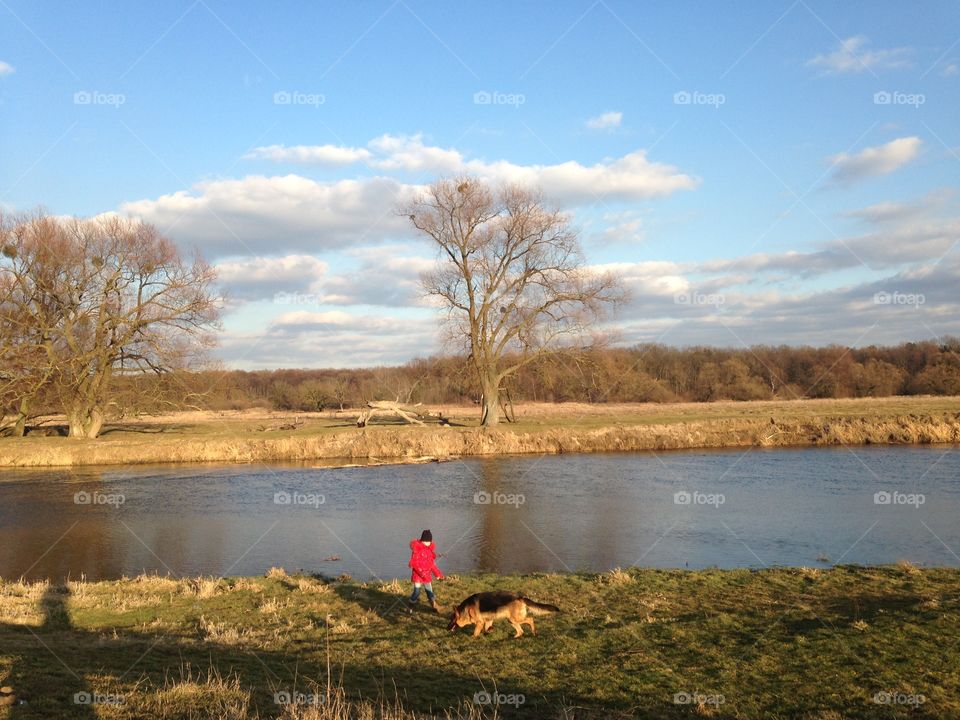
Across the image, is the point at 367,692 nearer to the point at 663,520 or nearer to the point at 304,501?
the point at 663,520

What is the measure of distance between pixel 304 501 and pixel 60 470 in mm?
17104

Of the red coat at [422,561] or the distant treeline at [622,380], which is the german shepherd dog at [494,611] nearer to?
the red coat at [422,561]

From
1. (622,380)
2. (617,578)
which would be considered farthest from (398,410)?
(617,578)

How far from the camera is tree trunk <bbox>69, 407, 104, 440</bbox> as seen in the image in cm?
4034

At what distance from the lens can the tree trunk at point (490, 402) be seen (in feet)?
133

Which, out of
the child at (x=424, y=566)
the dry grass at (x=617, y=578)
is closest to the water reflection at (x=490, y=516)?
the dry grass at (x=617, y=578)

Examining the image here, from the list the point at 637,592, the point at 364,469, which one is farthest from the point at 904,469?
the point at 364,469

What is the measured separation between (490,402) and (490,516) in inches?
747

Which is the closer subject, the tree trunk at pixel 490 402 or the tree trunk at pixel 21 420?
the tree trunk at pixel 21 420

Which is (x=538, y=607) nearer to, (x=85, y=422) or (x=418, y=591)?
(x=418, y=591)

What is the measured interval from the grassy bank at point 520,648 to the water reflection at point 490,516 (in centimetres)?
308

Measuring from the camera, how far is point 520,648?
31.1 feet

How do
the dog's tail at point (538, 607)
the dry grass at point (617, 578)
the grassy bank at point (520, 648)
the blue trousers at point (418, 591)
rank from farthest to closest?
the dry grass at point (617, 578)
the blue trousers at point (418, 591)
the dog's tail at point (538, 607)
the grassy bank at point (520, 648)

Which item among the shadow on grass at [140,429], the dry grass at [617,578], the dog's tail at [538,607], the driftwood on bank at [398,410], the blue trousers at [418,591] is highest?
the driftwood on bank at [398,410]
